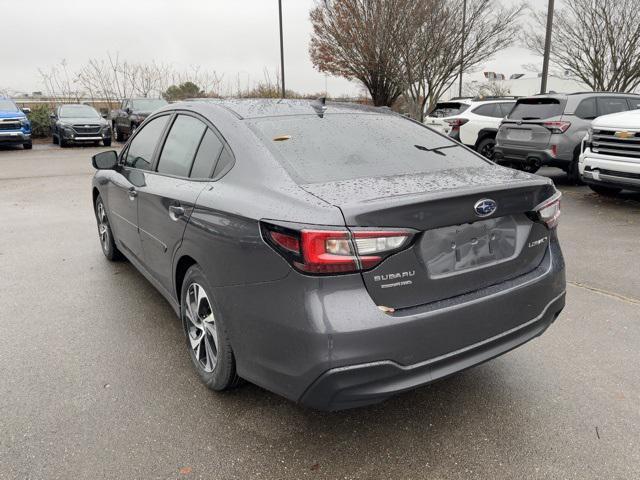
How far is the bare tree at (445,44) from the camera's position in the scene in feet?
63.4

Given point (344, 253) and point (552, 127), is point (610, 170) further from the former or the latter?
point (344, 253)

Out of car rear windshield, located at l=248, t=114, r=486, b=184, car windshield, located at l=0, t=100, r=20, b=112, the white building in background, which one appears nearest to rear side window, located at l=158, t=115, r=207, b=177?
car rear windshield, located at l=248, t=114, r=486, b=184

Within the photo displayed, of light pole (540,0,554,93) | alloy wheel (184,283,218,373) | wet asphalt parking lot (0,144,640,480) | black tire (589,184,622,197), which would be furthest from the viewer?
light pole (540,0,554,93)

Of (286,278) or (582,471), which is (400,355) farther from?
(582,471)

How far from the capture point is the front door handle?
117 inches

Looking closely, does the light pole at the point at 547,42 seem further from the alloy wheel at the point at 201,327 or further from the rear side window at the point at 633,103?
the alloy wheel at the point at 201,327

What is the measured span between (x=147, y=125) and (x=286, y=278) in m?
2.67

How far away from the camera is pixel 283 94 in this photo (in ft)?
85.5

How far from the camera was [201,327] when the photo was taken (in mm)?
2951

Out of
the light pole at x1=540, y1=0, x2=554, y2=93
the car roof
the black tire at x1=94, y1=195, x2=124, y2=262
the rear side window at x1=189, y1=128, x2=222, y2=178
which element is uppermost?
the light pole at x1=540, y1=0, x2=554, y2=93

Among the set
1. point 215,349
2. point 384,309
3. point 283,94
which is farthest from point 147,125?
point 283,94

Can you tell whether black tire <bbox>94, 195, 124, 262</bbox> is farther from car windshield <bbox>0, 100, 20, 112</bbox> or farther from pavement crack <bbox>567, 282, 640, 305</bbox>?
car windshield <bbox>0, 100, 20, 112</bbox>

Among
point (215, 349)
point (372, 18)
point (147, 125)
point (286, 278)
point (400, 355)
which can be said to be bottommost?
point (215, 349)

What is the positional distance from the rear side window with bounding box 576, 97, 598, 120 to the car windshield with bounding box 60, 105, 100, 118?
16671 mm
